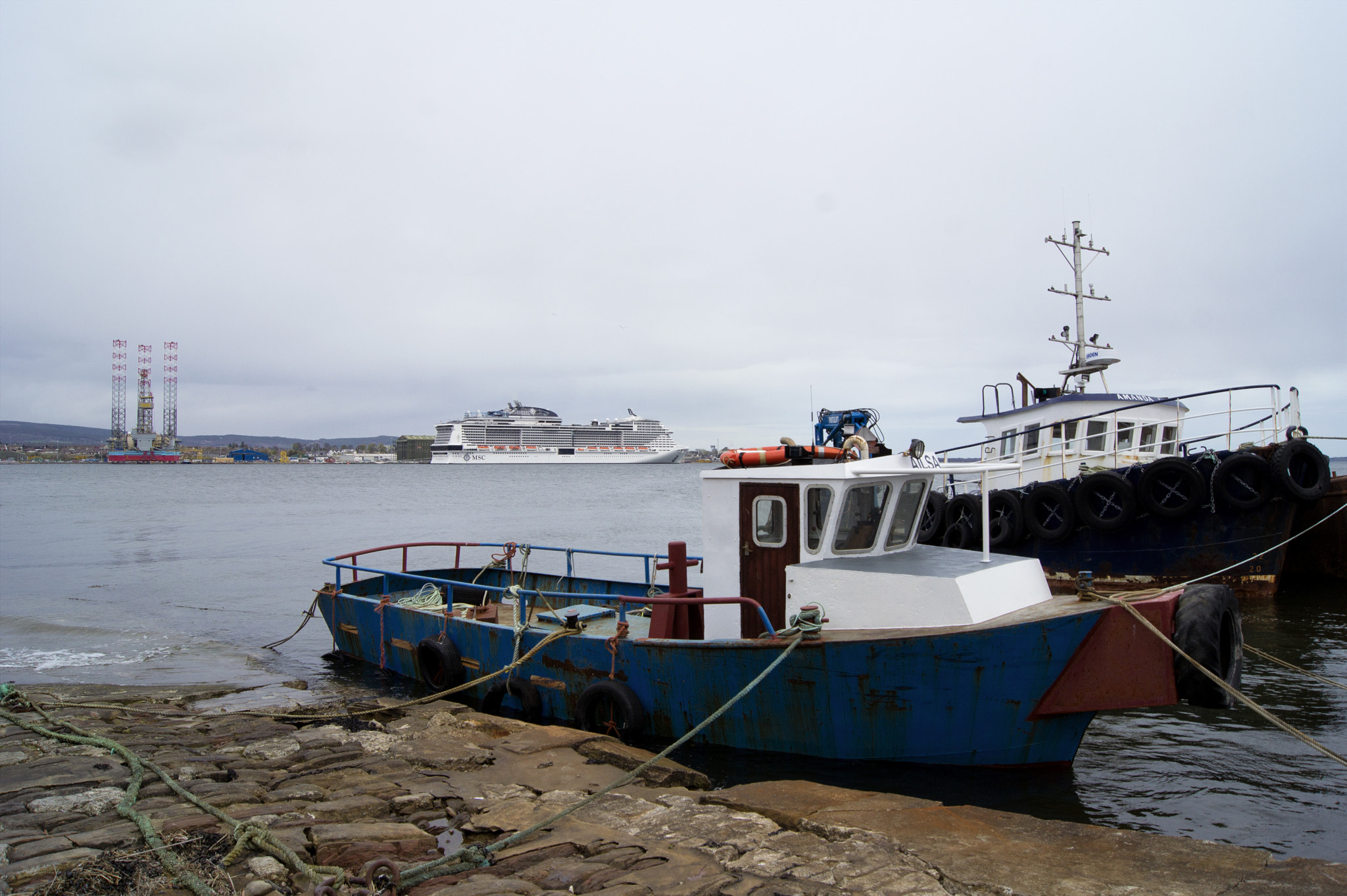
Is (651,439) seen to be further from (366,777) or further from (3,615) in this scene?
(366,777)

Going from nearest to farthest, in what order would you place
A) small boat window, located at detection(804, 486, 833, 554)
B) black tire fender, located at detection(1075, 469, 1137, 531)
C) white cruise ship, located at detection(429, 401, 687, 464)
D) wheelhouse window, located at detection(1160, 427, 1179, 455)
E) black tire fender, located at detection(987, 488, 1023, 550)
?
small boat window, located at detection(804, 486, 833, 554), black tire fender, located at detection(1075, 469, 1137, 531), black tire fender, located at detection(987, 488, 1023, 550), wheelhouse window, located at detection(1160, 427, 1179, 455), white cruise ship, located at detection(429, 401, 687, 464)

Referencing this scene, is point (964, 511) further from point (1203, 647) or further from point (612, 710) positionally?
point (1203, 647)

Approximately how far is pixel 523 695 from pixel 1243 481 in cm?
1242

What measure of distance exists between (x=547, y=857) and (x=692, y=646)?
9.62 feet

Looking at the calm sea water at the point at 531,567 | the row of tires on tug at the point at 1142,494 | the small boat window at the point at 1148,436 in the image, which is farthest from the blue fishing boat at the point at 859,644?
the small boat window at the point at 1148,436

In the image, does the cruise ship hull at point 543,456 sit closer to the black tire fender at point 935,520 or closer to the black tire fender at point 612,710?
the black tire fender at point 935,520

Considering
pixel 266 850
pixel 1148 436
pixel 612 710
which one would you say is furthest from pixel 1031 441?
pixel 266 850

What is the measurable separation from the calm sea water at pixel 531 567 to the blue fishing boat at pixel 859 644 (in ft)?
1.40

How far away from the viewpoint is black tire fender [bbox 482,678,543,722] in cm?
820

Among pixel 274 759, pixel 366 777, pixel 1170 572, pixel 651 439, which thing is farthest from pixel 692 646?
pixel 651 439

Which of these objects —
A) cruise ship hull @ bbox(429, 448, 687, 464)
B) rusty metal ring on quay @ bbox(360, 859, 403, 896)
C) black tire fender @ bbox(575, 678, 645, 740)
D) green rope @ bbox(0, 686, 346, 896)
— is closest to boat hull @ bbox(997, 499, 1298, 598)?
black tire fender @ bbox(575, 678, 645, 740)

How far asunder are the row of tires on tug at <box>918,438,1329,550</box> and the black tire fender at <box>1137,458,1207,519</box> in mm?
11

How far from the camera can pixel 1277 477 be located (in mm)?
13023

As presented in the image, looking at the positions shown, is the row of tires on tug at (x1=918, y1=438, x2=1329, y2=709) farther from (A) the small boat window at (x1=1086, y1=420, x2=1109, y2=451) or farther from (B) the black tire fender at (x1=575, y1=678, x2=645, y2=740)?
(B) the black tire fender at (x1=575, y1=678, x2=645, y2=740)
